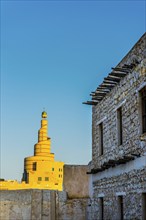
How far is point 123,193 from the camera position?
12992 mm

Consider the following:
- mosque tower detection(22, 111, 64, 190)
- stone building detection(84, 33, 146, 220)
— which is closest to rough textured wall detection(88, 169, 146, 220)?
stone building detection(84, 33, 146, 220)

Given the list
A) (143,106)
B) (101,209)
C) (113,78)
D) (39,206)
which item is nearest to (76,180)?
(39,206)

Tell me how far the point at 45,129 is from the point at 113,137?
5193 cm

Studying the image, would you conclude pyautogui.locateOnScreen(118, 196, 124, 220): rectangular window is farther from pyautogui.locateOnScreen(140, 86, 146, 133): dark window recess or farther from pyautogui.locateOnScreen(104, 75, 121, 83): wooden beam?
pyautogui.locateOnScreen(104, 75, 121, 83): wooden beam

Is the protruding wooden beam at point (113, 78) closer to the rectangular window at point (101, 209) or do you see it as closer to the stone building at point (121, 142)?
the stone building at point (121, 142)

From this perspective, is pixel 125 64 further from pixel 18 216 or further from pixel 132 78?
pixel 18 216

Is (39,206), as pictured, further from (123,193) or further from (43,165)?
(43,165)

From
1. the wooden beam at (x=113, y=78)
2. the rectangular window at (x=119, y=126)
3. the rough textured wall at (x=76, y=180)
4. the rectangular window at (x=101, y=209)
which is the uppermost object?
the wooden beam at (x=113, y=78)

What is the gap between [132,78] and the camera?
1277cm

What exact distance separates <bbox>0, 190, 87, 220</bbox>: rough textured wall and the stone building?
0.76 m

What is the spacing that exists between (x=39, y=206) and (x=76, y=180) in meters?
2.52

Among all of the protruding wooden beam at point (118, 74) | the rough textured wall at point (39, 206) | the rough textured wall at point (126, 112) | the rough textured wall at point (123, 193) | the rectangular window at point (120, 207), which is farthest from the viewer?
the rough textured wall at point (39, 206)

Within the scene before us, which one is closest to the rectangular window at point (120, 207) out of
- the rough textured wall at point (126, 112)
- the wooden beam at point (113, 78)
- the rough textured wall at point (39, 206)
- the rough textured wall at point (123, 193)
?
the rough textured wall at point (123, 193)

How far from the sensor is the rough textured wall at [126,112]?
1205cm
